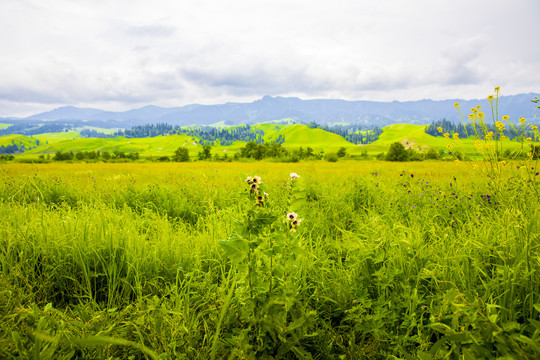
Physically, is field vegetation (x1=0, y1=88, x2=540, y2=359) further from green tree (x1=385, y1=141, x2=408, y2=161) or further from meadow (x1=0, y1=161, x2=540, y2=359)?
green tree (x1=385, y1=141, x2=408, y2=161)

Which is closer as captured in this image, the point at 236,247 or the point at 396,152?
the point at 236,247

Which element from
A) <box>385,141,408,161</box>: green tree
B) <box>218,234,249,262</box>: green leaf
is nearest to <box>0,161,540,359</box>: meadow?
<box>218,234,249,262</box>: green leaf

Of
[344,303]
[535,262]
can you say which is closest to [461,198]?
[535,262]

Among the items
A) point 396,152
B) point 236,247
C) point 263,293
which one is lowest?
point 263,293

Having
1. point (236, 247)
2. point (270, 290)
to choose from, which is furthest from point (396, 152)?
point (236, 247)

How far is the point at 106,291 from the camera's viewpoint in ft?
9.11

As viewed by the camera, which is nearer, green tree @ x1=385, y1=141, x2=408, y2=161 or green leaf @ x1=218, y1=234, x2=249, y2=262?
green leaf @ x1=218, y1=234, x2=249, y2=262

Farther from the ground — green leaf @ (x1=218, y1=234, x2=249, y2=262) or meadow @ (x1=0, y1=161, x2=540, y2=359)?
green leaf @ (x1=218, y1=234, x2=249, y2=262)

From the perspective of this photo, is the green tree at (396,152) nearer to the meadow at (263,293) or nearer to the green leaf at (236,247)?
the meadow at (263,293)

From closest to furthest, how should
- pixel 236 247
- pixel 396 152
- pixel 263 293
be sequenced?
pixel 236 247 → pixel 263 293 → pixel 396 152

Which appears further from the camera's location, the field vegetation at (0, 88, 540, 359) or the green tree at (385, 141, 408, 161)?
the green tree at (385, 141, 408, 161)

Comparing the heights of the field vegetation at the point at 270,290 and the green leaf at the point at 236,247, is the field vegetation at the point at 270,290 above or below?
below

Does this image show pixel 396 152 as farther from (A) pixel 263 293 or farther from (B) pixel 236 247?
(B) pixel 236 247

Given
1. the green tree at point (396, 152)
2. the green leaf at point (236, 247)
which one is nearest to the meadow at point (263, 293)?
the green leaf at point (236, 247)
